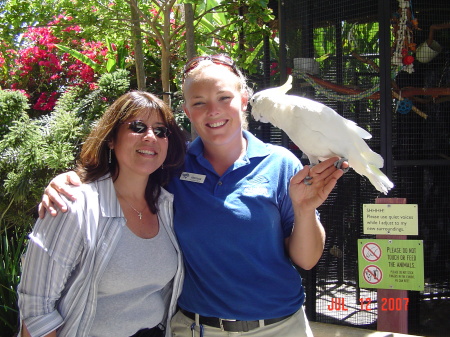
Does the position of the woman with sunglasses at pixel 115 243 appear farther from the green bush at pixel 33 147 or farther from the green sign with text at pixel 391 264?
the green bush at pixel 33 147

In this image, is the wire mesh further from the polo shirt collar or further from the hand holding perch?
the hand holding perch

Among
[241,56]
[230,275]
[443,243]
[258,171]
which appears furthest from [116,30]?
[443,243]

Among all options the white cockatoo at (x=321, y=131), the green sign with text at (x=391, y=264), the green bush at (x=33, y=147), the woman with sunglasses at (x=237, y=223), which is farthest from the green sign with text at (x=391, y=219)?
the green bush at (x=33, y=147)

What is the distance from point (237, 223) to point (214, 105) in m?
0.48

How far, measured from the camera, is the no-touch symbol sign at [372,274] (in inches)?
100

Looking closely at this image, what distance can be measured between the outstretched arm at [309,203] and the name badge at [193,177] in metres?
0.36

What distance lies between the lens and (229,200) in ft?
5.31

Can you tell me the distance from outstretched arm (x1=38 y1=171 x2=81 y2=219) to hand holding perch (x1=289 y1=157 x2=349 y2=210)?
32.0 inches

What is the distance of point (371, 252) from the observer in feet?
8.33

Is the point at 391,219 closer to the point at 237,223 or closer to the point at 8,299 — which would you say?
the point at 237,223

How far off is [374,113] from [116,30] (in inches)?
88.0

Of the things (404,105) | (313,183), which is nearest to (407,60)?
(404,105)

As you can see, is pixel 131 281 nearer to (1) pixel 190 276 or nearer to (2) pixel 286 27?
(1) pixel 190 276

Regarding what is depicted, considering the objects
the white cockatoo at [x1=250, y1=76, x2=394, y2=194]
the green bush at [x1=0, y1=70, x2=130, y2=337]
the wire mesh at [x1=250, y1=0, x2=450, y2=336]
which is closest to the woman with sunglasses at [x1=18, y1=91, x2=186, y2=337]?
the white cockatoo at [x1=250, y1=76, x2=394, y2=194]
